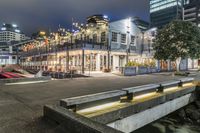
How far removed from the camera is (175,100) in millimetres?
8977

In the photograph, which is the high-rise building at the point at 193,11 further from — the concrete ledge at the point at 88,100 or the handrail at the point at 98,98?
the concrete ledge at the point at 88,100

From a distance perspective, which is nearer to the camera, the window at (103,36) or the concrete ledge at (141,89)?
the concrete ledge at (141,89)

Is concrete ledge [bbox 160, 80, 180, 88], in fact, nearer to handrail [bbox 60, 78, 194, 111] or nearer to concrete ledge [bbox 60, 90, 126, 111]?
handrail [bbox 60, 78, 194, 111]

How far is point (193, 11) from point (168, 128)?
11083 centimetres

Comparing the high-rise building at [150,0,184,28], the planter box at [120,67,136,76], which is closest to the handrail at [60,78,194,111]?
the planter box at [120,67,136,76]

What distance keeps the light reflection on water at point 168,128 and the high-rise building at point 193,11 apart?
103 meters

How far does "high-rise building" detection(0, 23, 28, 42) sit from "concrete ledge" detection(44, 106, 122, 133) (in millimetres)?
178437

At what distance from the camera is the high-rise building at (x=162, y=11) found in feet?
379

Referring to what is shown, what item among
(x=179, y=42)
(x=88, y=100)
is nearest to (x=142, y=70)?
(x=179, y=42)

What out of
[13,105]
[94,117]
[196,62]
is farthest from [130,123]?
[196,62]

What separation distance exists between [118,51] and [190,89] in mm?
21041

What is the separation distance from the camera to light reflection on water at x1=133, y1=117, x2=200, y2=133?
806 cm

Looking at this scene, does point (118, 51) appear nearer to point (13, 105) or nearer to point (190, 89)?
point (190, 89)

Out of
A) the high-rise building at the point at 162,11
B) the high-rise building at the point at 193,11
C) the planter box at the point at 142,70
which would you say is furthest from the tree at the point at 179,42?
the high-rise building at the point at 162,11
